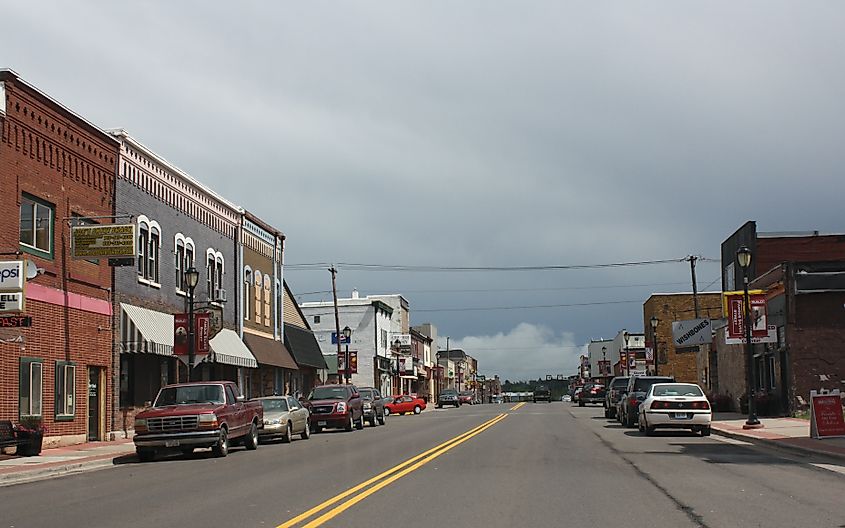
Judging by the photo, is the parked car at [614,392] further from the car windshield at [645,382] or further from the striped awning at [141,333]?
the striped awning at [141,333]

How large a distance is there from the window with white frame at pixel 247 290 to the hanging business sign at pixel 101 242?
16.7 meters

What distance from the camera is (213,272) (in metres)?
39.8

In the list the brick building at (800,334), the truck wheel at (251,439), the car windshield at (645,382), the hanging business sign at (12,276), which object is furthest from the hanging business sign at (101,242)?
the brick building at (800,334)

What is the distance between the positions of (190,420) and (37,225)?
8078mm

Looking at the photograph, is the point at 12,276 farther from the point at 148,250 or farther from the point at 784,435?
the point at 784,435

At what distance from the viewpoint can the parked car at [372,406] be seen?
40.3 m

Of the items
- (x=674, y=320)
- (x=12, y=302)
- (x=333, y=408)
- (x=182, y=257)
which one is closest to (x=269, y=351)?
(x=182, y=257)

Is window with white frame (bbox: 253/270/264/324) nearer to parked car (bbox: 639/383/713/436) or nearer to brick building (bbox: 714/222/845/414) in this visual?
brick building (bbox: 714/222/845/414)

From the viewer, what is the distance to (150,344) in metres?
31.1

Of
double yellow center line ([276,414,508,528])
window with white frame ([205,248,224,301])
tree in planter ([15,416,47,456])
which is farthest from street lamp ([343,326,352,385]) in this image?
tree in planter ([15,416,47,456])

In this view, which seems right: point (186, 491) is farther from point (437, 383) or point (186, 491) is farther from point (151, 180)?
point (437, 383)

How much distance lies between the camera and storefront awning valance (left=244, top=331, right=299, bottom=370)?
43438 mm

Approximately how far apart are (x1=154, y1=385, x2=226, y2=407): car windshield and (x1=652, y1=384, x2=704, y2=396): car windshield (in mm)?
12575

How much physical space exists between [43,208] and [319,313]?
57729mm
